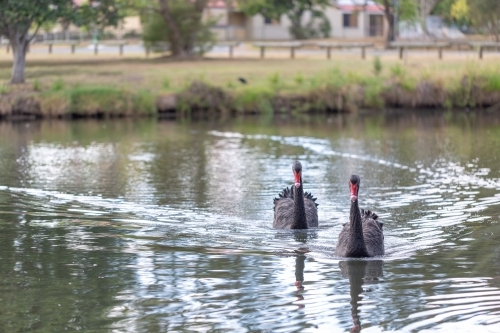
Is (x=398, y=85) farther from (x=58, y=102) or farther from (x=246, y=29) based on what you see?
(x=246, y=29)

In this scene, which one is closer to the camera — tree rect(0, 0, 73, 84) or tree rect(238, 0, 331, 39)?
tree rect(0, 0, 73, 84)

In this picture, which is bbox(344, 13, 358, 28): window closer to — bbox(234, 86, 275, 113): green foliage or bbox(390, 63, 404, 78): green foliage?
bbox(390, 63, 404, 78): green foliage

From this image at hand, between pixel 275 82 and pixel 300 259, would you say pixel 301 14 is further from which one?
pixel 300 259

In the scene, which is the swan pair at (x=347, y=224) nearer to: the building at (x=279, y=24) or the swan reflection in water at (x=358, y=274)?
the swan reflection in water at (x=358, y=274)

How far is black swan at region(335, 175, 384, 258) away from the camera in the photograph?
11.4m

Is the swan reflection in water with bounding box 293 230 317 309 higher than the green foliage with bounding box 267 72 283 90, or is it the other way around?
the green foliage with bounding box 267 72 283 90

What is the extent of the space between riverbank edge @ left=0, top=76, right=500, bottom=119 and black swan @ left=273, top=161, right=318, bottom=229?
16.7m

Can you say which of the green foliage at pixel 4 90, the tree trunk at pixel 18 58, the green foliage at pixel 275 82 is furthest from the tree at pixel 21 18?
the green foliage at pixel 275 82

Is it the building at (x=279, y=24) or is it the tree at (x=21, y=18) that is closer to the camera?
the tree at (x=21, y=18)

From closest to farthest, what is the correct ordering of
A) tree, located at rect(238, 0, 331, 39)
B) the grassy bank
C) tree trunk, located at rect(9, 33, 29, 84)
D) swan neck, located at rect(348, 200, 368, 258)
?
swan neck, located at rect(348, 200, 368, 258) → the grassy bank → tree trunk, located at rect(9, 33, 29, 84) → tree, located at rect(238, 0, 331, 39)

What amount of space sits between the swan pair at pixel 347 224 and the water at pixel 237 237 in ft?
0.57

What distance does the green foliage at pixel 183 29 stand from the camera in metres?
40.8

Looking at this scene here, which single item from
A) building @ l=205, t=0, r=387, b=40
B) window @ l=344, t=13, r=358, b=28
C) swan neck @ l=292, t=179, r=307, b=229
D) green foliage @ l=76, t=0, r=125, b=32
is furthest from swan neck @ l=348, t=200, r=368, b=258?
window @ l=344, t=13, r=358, b=28

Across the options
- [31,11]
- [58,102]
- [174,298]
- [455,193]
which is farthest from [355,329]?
[31,11]
